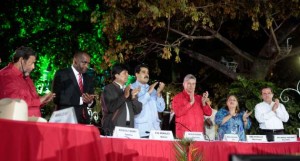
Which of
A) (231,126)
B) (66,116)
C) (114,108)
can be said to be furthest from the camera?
(231,126)

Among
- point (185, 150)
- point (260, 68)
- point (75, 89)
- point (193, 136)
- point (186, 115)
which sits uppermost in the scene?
point (260, 68)

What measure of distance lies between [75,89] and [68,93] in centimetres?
11

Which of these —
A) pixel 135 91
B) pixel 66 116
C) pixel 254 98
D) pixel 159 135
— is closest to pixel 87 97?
pixel 135 91

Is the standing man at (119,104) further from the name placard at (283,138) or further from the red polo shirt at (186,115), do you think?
the name placard at (283,138)

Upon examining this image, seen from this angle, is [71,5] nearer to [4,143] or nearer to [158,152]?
[158,152]

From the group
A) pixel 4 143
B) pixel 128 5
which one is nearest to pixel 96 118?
pixel 128 5

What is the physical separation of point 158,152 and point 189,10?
24.0 feet

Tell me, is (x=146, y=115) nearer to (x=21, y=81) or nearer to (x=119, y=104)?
(x=119, y=104)

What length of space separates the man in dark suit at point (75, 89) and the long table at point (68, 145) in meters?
1.02

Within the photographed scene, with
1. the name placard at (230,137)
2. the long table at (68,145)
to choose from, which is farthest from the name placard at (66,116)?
the name placard at (230,137)

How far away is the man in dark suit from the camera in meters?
6.23

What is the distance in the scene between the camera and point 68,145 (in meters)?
3.91

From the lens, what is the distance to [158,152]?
579 centimetres

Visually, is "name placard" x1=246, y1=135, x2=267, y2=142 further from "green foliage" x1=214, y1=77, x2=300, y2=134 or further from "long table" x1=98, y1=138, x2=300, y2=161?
"green foliage" x1=214, y1=77, x2=300, y2=134
